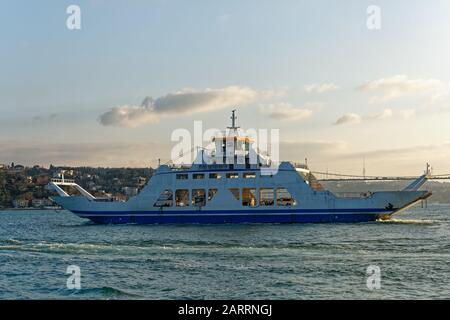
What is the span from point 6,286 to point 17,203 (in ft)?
499

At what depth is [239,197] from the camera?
4534cm

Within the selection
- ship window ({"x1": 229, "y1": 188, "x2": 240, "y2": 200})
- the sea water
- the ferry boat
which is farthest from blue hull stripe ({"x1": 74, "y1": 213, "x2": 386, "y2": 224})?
the sea water

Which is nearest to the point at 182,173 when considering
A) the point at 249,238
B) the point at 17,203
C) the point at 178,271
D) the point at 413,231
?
the point at 249,238

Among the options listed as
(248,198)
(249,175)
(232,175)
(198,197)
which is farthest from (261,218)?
(198,197)

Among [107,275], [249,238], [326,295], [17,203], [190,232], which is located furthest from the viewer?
[17,203]

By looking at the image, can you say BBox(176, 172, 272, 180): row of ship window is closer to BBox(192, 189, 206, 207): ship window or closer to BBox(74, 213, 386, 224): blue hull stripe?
BBox(192, 189, 206, 207): ship window

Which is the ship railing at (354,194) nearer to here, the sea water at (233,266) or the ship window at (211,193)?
the sea water at (233,266)

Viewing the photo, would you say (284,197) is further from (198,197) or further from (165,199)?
(165,199)

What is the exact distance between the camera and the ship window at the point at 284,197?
44.9m

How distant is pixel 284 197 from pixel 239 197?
356cm

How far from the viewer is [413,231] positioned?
122 feet

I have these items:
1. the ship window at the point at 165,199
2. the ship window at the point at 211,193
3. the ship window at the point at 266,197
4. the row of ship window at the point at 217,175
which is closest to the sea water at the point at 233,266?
the ship window at the point at 266,197

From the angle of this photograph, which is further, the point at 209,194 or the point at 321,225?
the point at 209,194
